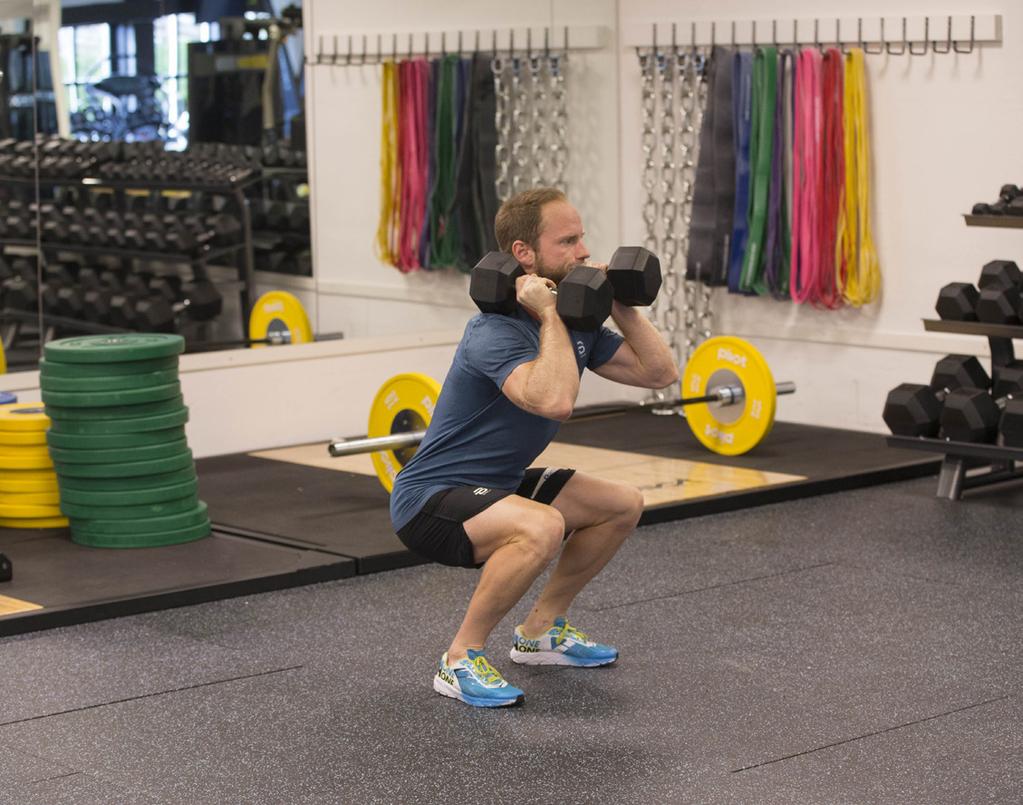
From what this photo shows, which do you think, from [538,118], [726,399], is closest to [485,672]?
[726,399]

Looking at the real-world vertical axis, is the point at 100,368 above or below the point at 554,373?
below

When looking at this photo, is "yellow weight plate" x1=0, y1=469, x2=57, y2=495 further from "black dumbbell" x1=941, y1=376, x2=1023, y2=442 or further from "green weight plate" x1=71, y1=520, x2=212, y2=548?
"black dumbbell" x1=941, y1=376, x2=1023, y2=442

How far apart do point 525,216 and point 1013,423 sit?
7.15 feet

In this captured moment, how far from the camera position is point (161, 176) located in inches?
239

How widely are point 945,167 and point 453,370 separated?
3288mm

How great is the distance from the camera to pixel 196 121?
611 cm

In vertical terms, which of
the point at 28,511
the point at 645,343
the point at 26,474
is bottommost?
the point at 28,511

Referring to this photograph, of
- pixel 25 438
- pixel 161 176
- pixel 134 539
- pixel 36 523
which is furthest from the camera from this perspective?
pixel 161 176

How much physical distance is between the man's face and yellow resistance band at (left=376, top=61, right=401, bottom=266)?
3.43 meters

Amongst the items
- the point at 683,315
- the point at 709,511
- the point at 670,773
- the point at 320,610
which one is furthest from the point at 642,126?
the point at 670,773

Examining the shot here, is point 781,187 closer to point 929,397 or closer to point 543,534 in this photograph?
point 929,397

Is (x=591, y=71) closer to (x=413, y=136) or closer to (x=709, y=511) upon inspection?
(x=413, y=136)

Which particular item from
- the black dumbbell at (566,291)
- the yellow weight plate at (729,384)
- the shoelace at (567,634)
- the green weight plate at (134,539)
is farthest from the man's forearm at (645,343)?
the yellow weight plate at (729,384)

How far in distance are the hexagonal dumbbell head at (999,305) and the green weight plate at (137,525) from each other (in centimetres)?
249
